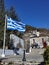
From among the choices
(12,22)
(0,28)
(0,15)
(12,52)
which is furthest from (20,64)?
(0,15)

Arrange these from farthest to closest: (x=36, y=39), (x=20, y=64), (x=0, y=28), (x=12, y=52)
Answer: (x=36, y=39) → (x=0, y=28) → (x=12, y=52) → (x=20, y=64)

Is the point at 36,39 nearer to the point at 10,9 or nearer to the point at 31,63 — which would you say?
the point at 10,9

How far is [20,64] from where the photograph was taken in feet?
47.4

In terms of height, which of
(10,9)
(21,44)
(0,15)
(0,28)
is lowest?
(21,44)

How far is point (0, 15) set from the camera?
34.5 metres

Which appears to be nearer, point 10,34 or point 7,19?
point 7,19

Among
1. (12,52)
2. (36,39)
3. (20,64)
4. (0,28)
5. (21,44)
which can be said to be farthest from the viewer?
(36,39)

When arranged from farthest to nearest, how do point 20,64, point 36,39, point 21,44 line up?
point 36,39, point 21,44, point 20,64

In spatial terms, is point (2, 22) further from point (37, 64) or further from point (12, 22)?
point (37, 64)

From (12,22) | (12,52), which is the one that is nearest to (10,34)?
(12,52)

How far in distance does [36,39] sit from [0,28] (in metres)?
12.1

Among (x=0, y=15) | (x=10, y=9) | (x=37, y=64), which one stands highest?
(x=10, y=9)

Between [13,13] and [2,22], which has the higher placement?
[13,13]

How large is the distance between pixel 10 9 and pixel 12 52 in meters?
16.2
